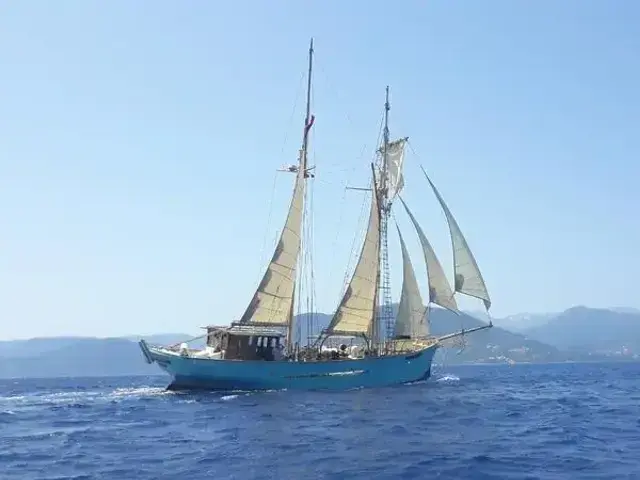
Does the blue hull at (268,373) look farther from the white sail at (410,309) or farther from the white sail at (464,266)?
the white sail at (464,266)

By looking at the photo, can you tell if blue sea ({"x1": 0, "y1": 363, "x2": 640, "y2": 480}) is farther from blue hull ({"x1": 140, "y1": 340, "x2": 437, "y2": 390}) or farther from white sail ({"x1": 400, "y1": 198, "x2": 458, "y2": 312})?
white sail ({"x1": 400, "y1": 198, "x2": 458, "y2": 312})

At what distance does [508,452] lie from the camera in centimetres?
2652

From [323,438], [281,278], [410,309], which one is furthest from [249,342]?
[323,438]

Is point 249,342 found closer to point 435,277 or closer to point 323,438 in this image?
point 435,277

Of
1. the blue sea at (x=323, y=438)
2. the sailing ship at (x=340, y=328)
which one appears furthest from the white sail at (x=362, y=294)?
the blue sea at (x=323, y=438)

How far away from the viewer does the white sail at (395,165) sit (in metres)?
66.8

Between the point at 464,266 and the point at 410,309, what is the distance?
7.65m

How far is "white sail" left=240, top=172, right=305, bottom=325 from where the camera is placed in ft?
186

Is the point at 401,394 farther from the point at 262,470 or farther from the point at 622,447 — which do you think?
the point at 262,470

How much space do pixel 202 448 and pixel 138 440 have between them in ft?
12.8

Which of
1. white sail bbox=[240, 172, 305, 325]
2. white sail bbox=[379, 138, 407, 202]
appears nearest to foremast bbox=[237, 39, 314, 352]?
white sail bbox=[240, 172, 305, 325]

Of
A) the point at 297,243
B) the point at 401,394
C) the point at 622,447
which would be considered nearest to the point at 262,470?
the point at 622,447

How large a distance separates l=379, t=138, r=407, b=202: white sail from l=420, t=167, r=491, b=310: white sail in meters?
6.96

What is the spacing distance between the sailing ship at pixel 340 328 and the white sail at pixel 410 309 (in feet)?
0.30
